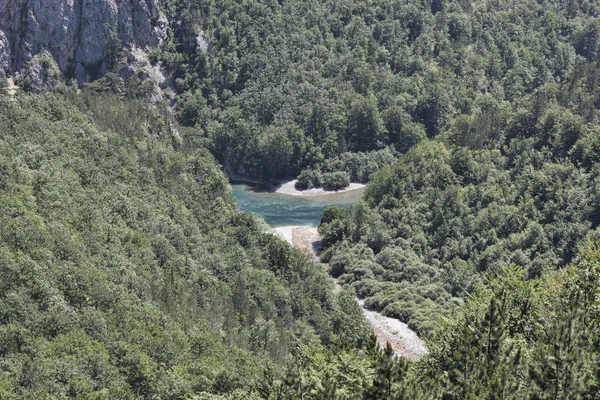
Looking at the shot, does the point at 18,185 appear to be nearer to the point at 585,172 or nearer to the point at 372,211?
the point at 372,211

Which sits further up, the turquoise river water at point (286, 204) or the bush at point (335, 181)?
the bush at point (335, 181)

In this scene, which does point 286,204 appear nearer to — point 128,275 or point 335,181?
point 335,181

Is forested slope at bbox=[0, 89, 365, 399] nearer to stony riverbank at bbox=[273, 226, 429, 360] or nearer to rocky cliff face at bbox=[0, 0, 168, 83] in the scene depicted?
stony riverbank at bbox=[273, 226, 429, 360]

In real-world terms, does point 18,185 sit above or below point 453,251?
above

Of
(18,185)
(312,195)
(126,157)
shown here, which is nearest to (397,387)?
(18,185)

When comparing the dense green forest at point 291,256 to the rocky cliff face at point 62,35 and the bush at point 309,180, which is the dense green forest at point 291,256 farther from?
the rocky cliff face at point 62,35

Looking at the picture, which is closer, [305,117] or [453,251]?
[453,251]

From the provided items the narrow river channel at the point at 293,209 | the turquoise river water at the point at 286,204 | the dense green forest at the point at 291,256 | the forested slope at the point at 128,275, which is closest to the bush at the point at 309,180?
the dense green forest at the point at 291,256
